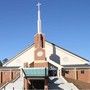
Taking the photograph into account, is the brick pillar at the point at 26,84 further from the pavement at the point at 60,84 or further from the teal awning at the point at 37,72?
the pavement at the point at 60,84

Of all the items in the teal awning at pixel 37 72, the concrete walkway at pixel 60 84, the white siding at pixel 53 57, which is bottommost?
the concrete walkway at pixel 60 84

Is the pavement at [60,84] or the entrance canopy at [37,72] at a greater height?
the entrance canopy at [37,72]

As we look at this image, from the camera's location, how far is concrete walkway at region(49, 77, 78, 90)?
171ft

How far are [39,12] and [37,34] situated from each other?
4.05m

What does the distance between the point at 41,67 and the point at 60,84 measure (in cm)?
378

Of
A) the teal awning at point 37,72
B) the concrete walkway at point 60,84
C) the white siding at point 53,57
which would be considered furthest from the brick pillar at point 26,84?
the white siding at point 53,57

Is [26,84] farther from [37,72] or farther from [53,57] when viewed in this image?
[53,57]

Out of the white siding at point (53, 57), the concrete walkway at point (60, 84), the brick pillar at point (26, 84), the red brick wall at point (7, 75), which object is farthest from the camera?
the white siding at point (53, 57)

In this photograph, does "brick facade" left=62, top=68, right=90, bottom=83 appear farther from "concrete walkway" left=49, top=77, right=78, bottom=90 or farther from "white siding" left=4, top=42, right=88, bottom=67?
"concrete walkway" left=49, top=77, right=78, bottom=90

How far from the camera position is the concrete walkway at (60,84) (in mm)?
52122

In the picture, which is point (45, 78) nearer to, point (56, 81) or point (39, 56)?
point (56, 81)

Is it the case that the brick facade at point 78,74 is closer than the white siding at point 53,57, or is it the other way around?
the brick facade at point 78,74

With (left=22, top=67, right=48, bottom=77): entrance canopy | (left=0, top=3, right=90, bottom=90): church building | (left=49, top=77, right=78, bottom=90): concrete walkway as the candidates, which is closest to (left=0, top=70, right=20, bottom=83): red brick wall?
(left=0, top=3, right=90, bottom=90): church building

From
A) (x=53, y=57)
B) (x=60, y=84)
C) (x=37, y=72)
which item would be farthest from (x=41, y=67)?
(x=53, y=57)
